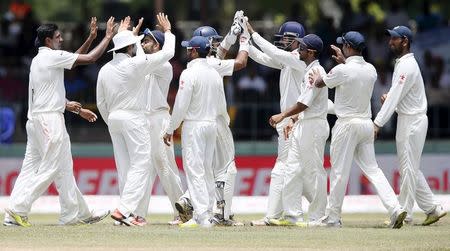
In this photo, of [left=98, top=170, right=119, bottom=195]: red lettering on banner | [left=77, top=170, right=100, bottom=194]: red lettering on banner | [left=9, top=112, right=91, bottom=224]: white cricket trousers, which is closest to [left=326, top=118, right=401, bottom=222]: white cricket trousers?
[left=9, top=112, right=91, bottom=224]: white cricket trousers

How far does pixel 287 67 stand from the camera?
715 inches

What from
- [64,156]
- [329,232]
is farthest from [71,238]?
[329,232]

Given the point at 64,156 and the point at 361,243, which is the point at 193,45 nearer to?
the point at 64,156

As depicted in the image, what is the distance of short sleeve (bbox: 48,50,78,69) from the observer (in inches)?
687

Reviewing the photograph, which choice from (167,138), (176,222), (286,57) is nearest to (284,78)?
(286,57)

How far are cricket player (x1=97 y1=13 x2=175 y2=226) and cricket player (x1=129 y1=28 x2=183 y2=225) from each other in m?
0.65

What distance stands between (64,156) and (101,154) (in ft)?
22.5

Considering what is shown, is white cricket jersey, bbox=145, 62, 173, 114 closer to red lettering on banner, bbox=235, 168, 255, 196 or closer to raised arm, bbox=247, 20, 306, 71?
raised arm, bbox=247, 20, 306, 71

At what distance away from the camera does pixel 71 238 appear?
16.0m

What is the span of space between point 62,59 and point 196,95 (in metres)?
1.60

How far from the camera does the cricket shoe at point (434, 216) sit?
1822 centimetres

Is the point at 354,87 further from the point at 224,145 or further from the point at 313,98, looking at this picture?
the point at 224,145

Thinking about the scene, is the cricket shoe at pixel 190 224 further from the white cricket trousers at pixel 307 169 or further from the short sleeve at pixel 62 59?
the short sleeve at pixel 62 59

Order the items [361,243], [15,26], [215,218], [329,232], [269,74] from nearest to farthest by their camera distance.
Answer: [361,243], [329,232], [215,218], [269,74], [15,26]
